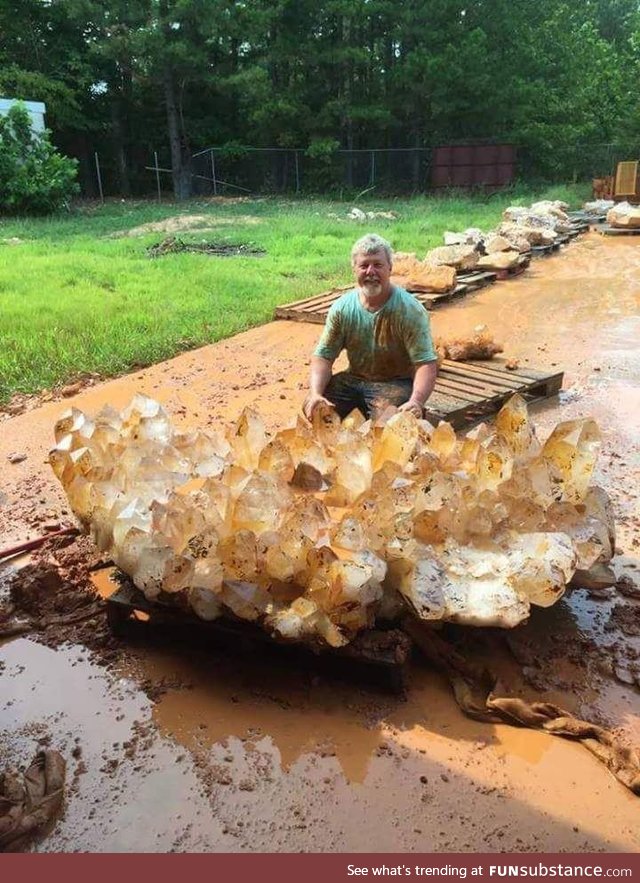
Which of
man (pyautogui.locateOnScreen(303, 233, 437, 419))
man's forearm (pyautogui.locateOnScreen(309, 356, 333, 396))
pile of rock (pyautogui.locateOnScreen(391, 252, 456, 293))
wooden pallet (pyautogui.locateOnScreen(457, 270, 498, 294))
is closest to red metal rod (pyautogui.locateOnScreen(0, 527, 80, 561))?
man (pyautogui.locateOnScreen(303, 233, 437, 419))

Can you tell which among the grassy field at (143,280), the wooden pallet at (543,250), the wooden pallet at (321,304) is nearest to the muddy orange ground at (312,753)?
the grassy field at (143,280)

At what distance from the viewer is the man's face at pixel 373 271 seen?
13.3 ft

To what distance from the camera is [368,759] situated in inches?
91.7

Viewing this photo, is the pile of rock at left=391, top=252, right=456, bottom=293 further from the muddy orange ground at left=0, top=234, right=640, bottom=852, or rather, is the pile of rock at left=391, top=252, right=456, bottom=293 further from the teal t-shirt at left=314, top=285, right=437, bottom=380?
the muddy orange ground at left=0, top=234, right=640, bottom=852

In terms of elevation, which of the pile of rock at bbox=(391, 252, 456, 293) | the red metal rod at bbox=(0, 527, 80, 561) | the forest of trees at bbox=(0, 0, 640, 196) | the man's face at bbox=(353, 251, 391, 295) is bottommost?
the red metal rod at bbox=(0, 527, 80, 561)

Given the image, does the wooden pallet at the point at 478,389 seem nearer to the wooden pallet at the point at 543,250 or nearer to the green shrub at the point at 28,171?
the wooden pallet at the point at 543,250

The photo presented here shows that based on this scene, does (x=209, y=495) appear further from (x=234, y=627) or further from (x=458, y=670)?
(x=458, y=670)

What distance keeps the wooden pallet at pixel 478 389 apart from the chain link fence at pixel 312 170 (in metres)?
19.2

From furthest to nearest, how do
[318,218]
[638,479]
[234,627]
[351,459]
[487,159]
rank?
[487,159]
[318,218]
[638,479]
[351,459]
[234,627]

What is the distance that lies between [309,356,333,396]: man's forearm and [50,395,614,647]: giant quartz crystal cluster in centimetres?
116

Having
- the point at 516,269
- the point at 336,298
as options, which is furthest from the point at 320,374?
the point at 516,269

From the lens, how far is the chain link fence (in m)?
→ 24.6
